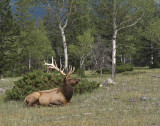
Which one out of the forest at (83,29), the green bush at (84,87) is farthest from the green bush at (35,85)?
the forest at (83,29)

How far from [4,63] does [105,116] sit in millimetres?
33205

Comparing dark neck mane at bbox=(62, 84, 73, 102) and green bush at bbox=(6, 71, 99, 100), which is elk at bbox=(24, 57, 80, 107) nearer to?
dark neck mane at bbox=(62, 84, 73, 102)

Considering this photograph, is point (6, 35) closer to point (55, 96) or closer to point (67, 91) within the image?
point (55, 96)

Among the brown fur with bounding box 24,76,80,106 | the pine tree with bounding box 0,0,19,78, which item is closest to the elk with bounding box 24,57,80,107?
the brown fur with bounding box 24,76,80,106

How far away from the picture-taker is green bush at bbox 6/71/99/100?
48.7 feet

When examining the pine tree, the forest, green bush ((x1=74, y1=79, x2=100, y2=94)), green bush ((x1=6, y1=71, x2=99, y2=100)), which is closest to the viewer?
green bush ((x1=6, y1=71, x2=99, y2=100))

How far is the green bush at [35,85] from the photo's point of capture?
1484 centimetres

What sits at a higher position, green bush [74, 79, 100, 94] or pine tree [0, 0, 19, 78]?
pine tree [0, 0, 19, 78]

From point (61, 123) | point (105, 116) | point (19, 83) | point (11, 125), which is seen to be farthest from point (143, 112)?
point (19, 83)

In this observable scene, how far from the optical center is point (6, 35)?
39812 millimetres

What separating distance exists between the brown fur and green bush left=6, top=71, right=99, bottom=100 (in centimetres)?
289

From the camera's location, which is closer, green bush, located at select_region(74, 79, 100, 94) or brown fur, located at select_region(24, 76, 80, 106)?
brown fur, located at select_region(24, 76, 80, 106)

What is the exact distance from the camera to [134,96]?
45.8 ft

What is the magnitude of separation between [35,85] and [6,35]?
25.7 meters
